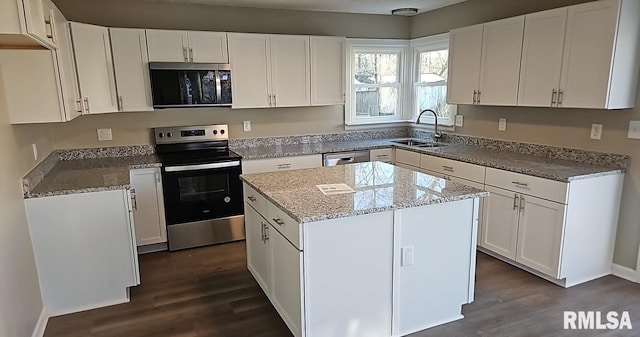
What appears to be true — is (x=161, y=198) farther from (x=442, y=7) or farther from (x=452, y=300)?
(x=442, y=7)

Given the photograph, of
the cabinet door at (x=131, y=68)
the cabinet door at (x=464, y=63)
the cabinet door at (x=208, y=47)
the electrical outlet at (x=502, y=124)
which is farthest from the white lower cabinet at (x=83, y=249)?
the electrical outlet at (x=502, y=124)

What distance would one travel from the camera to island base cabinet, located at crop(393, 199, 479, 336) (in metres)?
2.33

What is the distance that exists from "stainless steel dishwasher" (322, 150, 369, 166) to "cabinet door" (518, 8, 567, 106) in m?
1.67

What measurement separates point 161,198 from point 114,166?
0.48m

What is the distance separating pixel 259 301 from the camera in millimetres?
2910

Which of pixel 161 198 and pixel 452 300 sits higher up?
pixel 161 198

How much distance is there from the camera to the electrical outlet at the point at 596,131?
3.19 meters

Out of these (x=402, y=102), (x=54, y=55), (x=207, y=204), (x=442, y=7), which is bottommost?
(x=207, y=204)

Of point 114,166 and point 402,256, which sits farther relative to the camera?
point 114,166

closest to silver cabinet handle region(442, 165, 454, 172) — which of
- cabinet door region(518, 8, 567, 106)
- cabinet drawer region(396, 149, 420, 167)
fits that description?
cabinet drawer region(396, 149, 420, 167)

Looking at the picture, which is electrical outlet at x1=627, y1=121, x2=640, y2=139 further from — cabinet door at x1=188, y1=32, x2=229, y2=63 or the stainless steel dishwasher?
cabinet door at x1=188, y1=32, x2=229, y2=63

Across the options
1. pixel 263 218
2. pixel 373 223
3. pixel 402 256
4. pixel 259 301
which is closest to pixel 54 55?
pixel 263 218

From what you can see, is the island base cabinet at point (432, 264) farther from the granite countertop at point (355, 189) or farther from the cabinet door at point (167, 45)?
the cabinet door at point (167, 45)

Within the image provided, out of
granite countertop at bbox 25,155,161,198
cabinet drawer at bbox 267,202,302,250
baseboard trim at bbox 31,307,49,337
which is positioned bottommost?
baseboard trim at bbox 31,307,49,337
